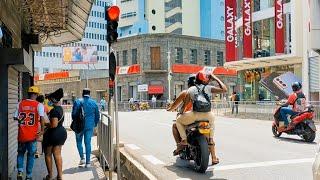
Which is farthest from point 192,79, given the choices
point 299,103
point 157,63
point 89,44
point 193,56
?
point 89,44

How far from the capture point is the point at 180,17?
68.4m

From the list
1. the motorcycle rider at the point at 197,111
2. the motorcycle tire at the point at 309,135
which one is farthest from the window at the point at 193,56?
the motorcycle rider at the point at 197,111

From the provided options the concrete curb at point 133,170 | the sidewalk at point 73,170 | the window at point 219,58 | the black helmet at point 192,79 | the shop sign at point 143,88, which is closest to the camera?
the concrete curb at point 133,170

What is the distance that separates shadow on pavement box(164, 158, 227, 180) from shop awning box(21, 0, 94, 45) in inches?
164

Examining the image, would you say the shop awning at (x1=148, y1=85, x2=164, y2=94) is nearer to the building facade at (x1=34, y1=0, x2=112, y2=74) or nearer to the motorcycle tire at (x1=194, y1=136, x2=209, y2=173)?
the motorcycle tire at (x1=194, y1=136, x2=209, y2=173)

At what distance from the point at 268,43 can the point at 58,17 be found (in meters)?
21.6

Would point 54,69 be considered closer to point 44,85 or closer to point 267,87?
point 44,85

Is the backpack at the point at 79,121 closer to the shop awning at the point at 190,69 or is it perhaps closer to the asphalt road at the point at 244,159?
the asphalt road at the point at 244,159

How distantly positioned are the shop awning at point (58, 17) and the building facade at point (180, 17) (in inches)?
1996

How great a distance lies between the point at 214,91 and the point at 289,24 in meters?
22.9

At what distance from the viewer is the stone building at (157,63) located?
5525 cm

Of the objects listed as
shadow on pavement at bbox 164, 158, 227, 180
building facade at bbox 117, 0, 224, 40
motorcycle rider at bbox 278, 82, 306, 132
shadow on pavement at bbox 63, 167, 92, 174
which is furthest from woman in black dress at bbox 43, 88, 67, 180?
building facade at bbox 117, 0, 224, 40

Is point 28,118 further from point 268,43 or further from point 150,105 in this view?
point 150,105

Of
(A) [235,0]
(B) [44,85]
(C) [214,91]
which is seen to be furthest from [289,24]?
(B) [44,85]
